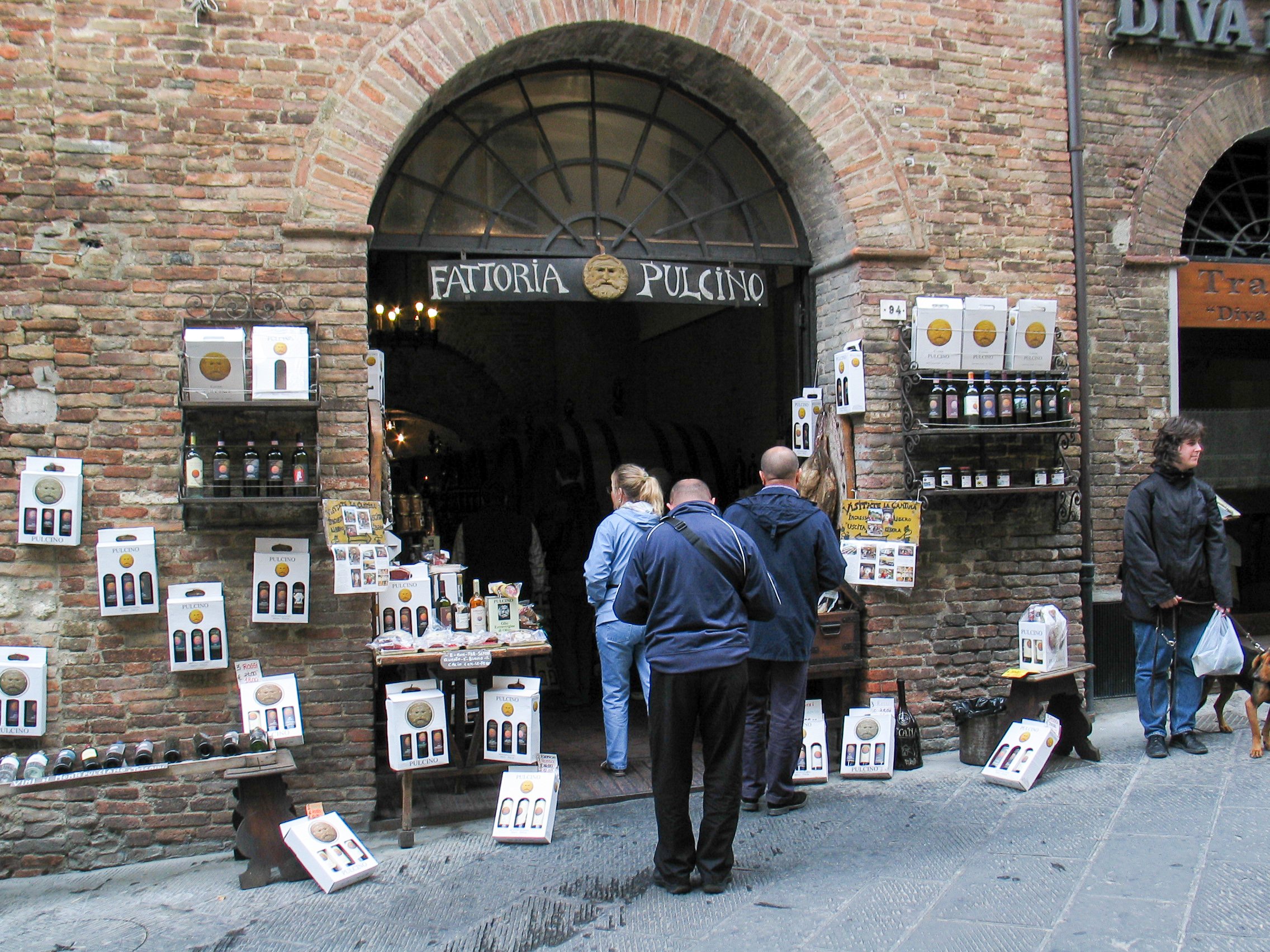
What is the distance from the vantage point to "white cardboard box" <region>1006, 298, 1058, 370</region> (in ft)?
20.4

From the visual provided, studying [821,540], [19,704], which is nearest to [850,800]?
[821,540]

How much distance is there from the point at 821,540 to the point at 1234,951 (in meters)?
2.45

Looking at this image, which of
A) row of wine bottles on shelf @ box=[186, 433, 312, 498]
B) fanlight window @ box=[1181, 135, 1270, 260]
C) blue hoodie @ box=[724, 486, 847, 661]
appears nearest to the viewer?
row of wine bottles on shelf @ box=[186, 433, 312, 498]

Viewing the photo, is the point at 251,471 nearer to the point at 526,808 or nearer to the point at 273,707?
the point at 273,707

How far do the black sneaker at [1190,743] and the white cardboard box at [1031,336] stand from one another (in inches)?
89.5

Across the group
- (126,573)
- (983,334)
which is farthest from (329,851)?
(983,334)

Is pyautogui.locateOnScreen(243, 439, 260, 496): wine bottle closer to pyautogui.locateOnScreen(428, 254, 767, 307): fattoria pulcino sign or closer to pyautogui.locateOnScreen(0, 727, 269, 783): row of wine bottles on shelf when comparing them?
pyautogui.locateOnScreen(0, 727, 269, 783): row of wine bottles on shelf

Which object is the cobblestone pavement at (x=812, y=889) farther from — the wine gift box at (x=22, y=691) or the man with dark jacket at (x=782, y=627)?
the wine gift box at (x=22, y=691)

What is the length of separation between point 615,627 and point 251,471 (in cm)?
227

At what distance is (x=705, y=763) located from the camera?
4391 mm

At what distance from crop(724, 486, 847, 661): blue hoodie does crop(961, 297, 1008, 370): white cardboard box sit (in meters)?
1.57

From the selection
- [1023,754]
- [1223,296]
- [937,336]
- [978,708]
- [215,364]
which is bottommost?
[1023,754]

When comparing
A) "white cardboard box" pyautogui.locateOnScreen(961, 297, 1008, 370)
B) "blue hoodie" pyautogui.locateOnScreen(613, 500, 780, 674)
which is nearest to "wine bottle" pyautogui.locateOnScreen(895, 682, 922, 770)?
"blue hoodie" pyautogui.locateOnScreen(613, 500, 780, 674)

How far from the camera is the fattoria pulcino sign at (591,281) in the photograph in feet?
19.4
